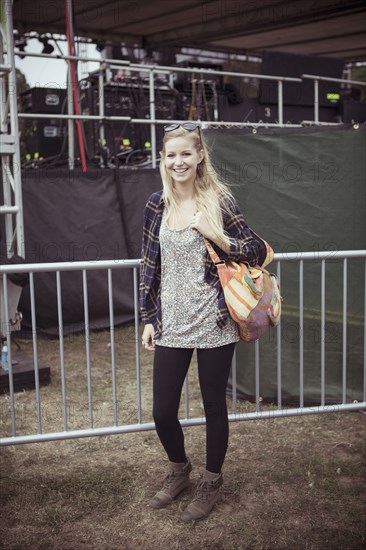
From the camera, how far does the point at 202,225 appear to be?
112 inches

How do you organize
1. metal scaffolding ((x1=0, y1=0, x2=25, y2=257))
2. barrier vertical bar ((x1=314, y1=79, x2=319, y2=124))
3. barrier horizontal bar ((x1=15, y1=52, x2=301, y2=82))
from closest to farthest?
metal scaffolding ((x1=0, y1=0, x2=25, y2=257)) → barrier horizontal bar ((x1=15, y1=52, x2=301, y2=82)) → barrier vertical bar ((x1=314, y1=79, x2=319, y2=124))

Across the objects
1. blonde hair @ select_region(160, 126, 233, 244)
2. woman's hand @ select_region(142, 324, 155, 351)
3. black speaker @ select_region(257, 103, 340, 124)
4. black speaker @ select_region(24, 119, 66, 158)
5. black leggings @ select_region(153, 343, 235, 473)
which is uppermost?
black speaker @ select_region(257, 103, 340, 124)

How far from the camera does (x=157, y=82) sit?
9469 millimetres

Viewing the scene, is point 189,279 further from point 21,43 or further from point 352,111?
point 21,43

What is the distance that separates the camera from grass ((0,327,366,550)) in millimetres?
3025

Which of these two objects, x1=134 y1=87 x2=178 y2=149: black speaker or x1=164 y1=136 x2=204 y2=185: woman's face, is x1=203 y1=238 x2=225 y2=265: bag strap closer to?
x1=164 y1=136 x2=204 y2=185: woman's face

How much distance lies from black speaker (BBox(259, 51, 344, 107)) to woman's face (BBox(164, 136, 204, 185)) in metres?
7.28

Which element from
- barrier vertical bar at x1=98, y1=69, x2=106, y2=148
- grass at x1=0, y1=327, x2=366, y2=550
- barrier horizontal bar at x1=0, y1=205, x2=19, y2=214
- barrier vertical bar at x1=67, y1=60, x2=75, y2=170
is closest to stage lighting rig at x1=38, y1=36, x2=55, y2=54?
barrier vertical bar at x1=98, y1=69, x2=106, y2=148

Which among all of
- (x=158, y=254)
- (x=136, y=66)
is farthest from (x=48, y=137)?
(x=158, y=254)

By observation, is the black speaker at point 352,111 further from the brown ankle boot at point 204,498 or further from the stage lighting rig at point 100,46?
the brown ankle boot at point 204,498

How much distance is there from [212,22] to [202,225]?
9.47 meters

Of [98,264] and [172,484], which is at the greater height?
[98,264]

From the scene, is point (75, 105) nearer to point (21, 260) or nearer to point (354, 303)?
point (21, 260)

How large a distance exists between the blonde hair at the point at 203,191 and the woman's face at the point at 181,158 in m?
0.02
